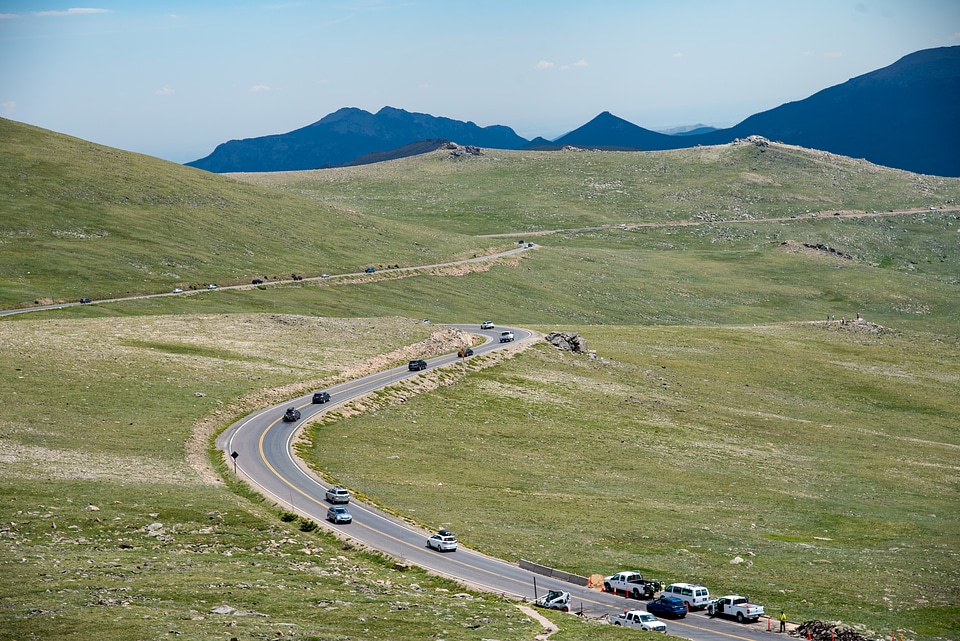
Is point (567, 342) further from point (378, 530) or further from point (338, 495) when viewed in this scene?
point (378, 530)

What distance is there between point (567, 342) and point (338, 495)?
220 feet

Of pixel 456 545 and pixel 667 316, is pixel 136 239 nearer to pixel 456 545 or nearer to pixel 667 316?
pixel 667 316

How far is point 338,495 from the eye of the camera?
56.5 m

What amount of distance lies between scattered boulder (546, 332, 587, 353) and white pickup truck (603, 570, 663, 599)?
236ft

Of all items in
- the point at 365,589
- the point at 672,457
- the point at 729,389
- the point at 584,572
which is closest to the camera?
the point at 365,589

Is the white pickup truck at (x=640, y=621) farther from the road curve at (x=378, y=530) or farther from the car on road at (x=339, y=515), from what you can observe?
the car on road at (x=339, y=515)

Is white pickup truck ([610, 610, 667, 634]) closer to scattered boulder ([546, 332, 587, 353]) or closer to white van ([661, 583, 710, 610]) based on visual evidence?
white van ([661, 583, 710, 610])

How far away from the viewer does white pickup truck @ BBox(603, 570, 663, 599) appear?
45125 mm

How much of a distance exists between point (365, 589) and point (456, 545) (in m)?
10.2

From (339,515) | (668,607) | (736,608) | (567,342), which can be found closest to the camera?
(668,607)

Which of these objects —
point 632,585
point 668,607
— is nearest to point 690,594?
point 668,607

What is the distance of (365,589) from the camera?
41844mm

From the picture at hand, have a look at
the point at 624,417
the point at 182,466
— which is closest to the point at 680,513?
the point at 624,417

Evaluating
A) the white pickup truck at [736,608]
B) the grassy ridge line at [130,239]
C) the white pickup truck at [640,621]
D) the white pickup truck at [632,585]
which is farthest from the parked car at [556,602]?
the grassy ridge line at [130,239]
